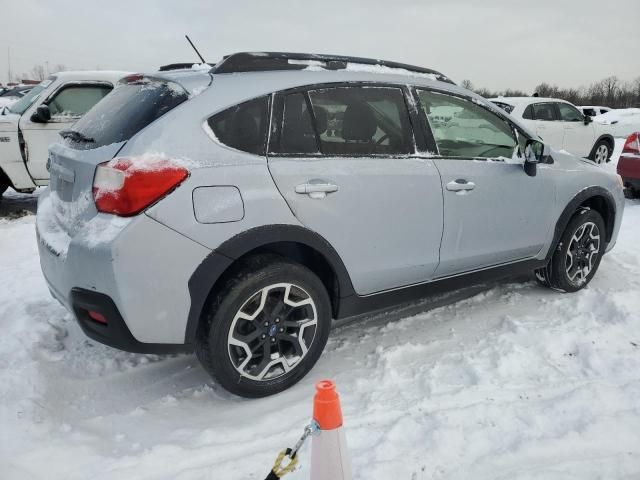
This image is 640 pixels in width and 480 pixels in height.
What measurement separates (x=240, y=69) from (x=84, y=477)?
2150mm

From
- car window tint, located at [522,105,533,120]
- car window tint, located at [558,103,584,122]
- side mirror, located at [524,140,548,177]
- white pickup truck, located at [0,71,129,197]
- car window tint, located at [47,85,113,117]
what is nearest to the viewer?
side mirror, located at [524,140,548,177]

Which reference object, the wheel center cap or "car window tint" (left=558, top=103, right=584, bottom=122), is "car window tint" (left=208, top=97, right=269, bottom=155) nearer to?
the wheel center cap

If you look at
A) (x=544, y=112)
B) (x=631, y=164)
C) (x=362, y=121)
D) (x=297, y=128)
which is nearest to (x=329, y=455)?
(x=297, y=128)

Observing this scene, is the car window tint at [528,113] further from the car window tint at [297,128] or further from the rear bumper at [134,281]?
the rear bumper at [134,281]

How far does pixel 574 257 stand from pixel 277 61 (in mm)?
2946

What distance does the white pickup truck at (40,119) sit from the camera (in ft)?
22.0

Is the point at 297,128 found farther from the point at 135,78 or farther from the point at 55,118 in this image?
the point at 55,118

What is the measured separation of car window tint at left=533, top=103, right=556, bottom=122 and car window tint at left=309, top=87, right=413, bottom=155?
8371mm

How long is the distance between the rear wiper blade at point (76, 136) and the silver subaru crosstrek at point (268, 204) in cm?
2

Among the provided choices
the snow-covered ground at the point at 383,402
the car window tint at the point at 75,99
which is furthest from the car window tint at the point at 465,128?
the car window tint at the point at 75,99

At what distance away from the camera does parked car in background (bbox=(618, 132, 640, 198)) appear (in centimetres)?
741

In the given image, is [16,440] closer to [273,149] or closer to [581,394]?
[273,149]

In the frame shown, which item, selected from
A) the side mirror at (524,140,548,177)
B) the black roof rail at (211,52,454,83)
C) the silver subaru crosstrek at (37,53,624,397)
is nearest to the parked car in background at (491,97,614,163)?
the side mirror at (524,140,548,177)

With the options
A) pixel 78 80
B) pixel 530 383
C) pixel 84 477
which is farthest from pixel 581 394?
pixel 78 80
